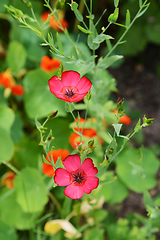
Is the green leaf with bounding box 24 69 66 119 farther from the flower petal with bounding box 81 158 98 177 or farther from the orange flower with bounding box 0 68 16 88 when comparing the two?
the flower petal with bounding box 81 158 98 177

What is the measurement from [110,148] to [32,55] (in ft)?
3.07

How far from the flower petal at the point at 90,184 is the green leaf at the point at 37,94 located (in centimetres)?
66

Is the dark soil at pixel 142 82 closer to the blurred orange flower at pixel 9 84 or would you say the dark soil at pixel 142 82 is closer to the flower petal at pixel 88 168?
the blurred orange flower at pixel 9 84

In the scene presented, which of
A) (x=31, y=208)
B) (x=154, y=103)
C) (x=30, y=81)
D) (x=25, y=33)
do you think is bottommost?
(x=154, y=103)

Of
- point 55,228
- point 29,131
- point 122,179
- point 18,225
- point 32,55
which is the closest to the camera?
point 55,228

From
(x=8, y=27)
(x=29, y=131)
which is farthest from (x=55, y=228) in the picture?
(x=8, y=27)

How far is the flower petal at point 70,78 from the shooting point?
51cm

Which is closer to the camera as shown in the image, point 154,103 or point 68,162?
point 68,162

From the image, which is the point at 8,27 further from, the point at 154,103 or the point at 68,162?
the point at 68,162

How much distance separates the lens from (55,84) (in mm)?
507

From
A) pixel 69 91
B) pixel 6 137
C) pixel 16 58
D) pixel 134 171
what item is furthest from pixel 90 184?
pixel 16 58

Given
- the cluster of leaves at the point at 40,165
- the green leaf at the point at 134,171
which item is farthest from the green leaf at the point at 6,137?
the green leaf at the point at 134,171

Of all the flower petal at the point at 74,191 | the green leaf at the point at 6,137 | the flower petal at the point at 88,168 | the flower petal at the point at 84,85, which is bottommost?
the green leaf at the point at 6,137

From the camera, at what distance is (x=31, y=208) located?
0.94m
